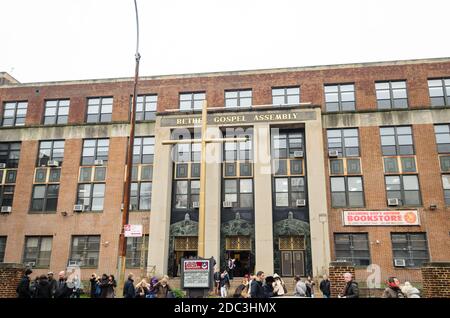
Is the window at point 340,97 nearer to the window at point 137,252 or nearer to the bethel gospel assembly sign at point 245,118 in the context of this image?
the bethel gospel assembly sign at point 245,118

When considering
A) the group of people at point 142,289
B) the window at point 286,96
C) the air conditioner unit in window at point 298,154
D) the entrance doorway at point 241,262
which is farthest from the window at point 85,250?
the window at point 286,96

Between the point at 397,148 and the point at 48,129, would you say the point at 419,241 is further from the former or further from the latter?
the point at 48,129

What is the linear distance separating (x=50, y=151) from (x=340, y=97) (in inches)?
988

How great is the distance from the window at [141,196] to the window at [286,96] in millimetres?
12674

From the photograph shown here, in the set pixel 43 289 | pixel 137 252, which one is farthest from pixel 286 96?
pixel 43 289

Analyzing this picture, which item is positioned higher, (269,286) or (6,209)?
(6,209)

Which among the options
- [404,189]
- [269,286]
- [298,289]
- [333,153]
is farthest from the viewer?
[333,153]

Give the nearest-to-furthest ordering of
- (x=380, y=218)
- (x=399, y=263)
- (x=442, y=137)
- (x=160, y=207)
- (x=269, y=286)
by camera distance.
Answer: (x=269, y=286), (x=399, y=263), (x=380, y=218), (x=442, y=137), (x=160, y=207)

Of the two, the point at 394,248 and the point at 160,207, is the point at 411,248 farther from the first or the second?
the point at 160,207

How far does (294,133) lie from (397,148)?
25.8ft

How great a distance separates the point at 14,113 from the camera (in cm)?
3734

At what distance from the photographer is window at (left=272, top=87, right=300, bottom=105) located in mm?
34094

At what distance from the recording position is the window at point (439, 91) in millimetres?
31891
